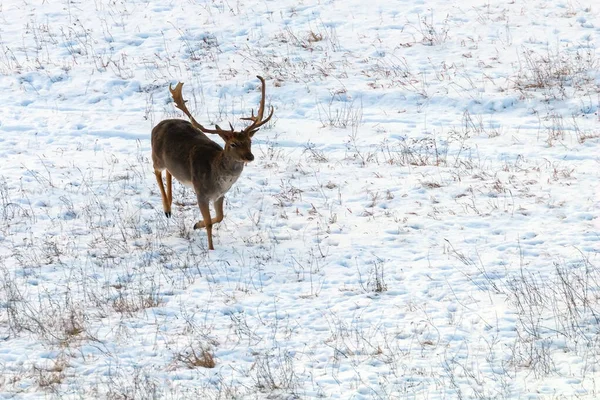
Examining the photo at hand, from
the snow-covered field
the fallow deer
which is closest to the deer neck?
the fallow deer

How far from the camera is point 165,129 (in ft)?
38.5

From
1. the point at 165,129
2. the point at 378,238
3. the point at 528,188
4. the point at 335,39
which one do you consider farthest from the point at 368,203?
the point at 335,39

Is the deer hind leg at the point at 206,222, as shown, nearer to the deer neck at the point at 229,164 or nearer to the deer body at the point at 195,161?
the deer body at the point at 195,161

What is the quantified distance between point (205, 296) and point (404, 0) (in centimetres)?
1212

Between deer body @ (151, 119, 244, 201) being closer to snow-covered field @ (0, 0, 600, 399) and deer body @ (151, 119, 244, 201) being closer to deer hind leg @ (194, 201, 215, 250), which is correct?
deer hind leg @ (194, 201, 215, 250)

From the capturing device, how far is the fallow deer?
34.7 ft

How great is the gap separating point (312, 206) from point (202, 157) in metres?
1.67

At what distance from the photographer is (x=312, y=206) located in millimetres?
11750

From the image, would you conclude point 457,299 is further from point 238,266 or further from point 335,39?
point 335,39

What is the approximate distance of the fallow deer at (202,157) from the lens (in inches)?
416

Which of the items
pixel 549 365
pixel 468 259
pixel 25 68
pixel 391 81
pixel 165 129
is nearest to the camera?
pixel 549 365

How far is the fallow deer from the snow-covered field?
0.43 metres

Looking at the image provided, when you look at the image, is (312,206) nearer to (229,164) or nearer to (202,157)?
(229,164)

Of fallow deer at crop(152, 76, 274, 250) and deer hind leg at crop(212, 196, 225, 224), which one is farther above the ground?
fallow deer at crop(152, 76, 274, 250)
